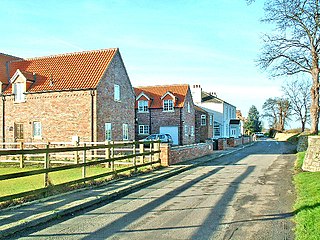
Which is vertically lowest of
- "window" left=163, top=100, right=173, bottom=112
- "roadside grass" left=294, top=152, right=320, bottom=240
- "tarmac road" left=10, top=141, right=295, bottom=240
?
"tarmac road" left=10, top=141, right=295, bottom=240

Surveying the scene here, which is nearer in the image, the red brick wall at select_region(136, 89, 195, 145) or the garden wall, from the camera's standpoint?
the garden wall

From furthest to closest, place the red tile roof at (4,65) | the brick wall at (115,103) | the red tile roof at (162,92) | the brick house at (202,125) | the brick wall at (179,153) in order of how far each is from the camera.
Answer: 1. the brick house at (202,125)
2. the red tile roof at (162,92)
3. the red tile roof at (4,65)
4. the brick wall at (115,103)
5. the brick wall at (179,153)

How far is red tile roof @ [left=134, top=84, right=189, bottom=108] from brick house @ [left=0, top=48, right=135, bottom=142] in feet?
38.2

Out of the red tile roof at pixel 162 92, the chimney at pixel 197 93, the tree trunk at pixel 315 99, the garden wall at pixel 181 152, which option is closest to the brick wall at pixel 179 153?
the garden wall at pixel 181 152

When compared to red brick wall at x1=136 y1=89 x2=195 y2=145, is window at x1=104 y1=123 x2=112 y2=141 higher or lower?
lower

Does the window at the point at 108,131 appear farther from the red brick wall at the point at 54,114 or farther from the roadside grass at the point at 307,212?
the roadside grass at the point at 307,212

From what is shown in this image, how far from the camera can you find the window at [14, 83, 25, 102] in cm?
2893

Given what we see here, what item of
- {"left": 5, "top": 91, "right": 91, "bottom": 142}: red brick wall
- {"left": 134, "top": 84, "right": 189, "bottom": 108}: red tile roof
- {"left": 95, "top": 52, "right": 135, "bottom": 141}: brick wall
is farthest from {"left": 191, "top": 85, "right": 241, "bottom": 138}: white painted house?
{"left": 5, "top": 91, "right": 91, "bottom": 142}: red brick wall

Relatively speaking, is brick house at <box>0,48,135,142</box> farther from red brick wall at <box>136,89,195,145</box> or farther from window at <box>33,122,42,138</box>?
red brick wall at <box>136,89,195,145</box>

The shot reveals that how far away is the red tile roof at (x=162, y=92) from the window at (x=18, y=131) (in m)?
17.8

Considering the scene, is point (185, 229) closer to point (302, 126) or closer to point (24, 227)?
point (24, 227)

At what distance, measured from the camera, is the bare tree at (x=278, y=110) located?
90019 mm

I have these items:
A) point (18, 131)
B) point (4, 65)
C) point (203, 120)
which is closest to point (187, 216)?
point (18, 131)

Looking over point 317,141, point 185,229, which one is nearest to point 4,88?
point 317,141
